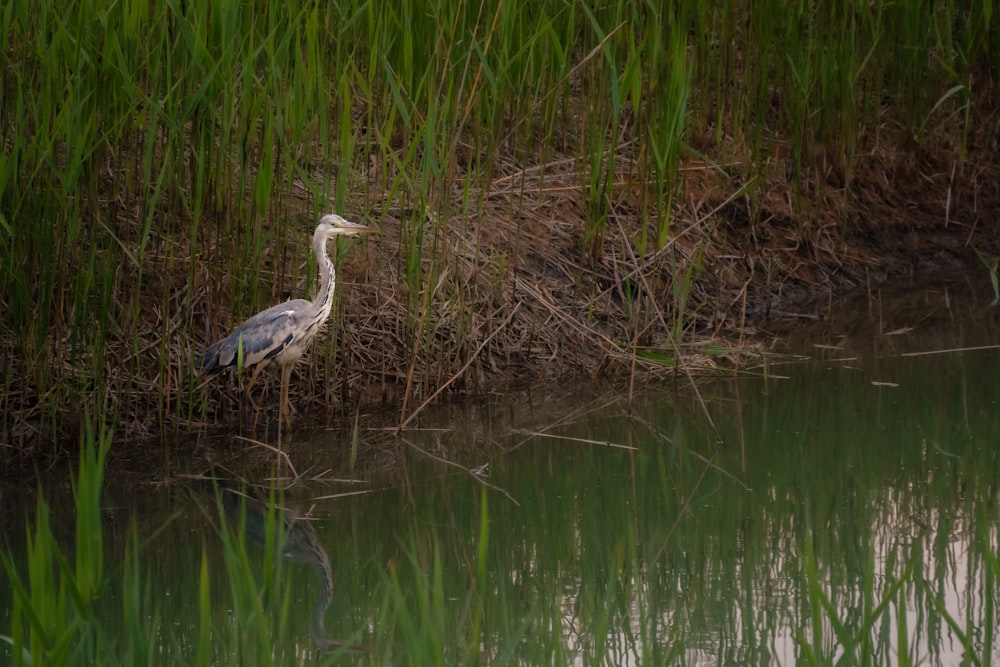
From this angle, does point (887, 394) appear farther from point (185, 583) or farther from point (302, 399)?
point (185, 583)

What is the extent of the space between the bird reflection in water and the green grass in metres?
0.44

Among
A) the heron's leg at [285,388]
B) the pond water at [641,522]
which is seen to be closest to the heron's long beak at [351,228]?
the heron's leg at [285,388]

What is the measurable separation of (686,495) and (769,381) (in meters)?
1.20

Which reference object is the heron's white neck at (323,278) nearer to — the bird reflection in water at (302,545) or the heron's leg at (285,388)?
the heron's leg at (285,388)

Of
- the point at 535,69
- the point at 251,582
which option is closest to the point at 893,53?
the point at 535,69

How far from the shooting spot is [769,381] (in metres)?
5.29

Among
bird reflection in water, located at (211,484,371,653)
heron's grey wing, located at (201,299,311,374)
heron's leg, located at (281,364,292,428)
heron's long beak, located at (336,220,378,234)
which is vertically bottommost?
bird reflection in water, located at (211,484,371,653)

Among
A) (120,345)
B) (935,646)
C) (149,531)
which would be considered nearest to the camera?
(935,646)

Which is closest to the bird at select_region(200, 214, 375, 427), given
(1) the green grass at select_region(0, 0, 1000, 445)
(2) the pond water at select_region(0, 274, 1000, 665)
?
(1) the green grass at select_region(0, 0, 1000, 445)

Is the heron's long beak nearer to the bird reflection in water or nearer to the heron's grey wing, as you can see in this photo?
the heron's grey wing

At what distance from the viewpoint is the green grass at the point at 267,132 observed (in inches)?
163

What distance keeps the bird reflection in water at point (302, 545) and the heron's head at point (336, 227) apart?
92 centimetres

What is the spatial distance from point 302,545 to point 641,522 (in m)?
0.97

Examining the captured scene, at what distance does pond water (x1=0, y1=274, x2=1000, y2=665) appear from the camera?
3.09 metres
